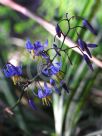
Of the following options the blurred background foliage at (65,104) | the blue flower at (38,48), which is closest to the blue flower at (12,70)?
the blue flower at (38,48)

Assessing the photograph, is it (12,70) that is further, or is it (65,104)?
(65,104)

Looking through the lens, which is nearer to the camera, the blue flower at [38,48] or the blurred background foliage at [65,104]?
the blue flower at [38,48]

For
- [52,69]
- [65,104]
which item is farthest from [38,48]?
[65,104]

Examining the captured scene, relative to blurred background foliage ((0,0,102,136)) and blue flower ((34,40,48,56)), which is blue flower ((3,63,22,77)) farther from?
blurred background foliage ((0,0,102,136))

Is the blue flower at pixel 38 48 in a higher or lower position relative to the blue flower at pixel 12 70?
higher

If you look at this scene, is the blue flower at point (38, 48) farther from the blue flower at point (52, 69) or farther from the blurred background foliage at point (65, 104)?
the blurred background foliage at point (65, 104)

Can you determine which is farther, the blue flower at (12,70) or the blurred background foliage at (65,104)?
the blurred background foliage at (65,104)

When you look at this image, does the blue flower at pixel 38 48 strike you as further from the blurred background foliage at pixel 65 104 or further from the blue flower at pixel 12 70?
the blurred background foliage at pixel 65 104

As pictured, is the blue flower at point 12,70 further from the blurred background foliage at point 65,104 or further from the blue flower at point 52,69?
the blurred background foliage at point 65,104

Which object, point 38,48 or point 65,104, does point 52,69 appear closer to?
point 38,48

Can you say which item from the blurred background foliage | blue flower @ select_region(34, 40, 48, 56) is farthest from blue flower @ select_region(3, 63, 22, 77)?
the blurred background foliage

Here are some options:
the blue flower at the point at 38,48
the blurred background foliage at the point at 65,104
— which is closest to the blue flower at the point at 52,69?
the blue flower at the point at 38,48
